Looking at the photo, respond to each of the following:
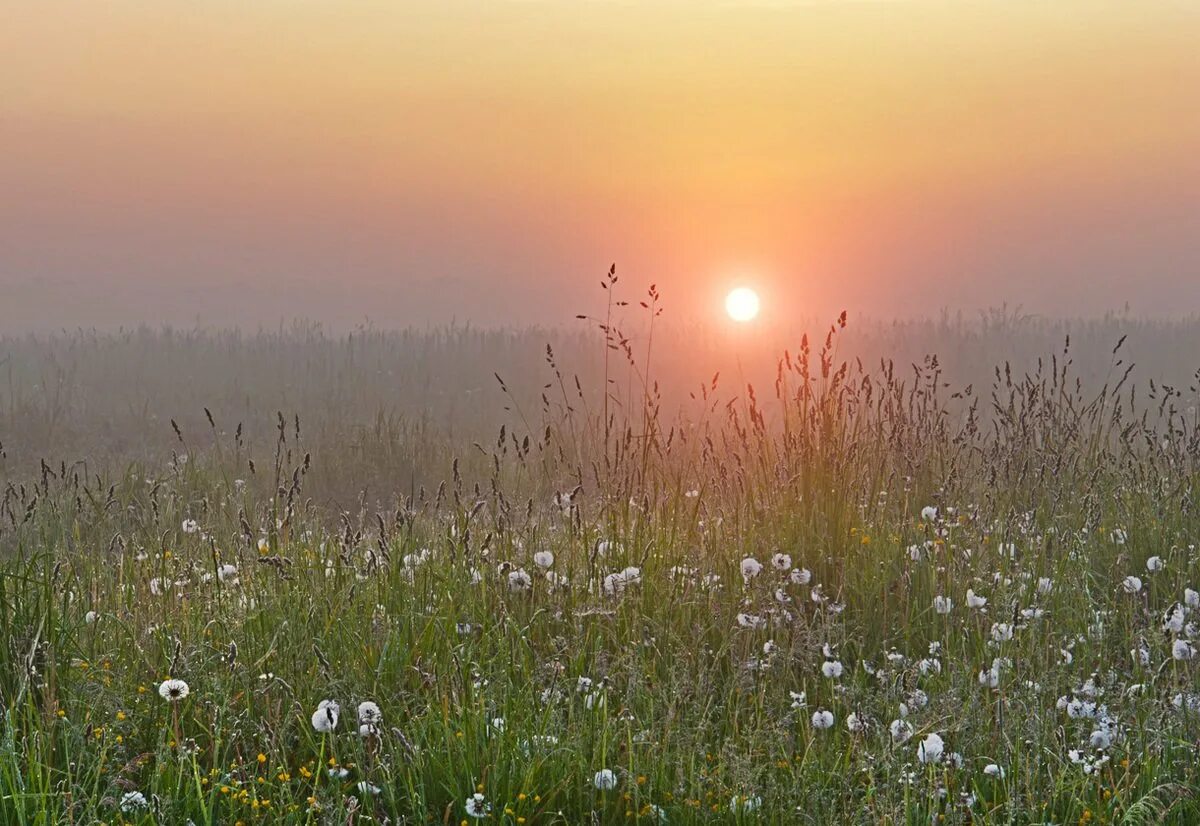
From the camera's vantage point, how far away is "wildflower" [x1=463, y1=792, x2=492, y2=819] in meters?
2.70

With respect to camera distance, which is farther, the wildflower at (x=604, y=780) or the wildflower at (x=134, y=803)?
the wildflower at (x=604, y=780)

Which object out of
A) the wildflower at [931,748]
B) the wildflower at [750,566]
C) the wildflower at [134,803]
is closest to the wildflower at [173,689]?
the wildflower at [134,803]

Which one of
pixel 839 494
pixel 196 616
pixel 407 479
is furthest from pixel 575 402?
pixel 196 616

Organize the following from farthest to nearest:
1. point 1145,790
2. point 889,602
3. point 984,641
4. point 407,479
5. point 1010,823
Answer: point 407,479 < point 889,602 < point 984,641 < point 1145,790 < point 1010,823

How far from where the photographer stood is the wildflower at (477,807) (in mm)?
2695

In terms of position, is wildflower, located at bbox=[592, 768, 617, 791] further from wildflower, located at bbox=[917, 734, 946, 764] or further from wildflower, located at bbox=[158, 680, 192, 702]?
wildflower, located at bbox=[158, 680, 192, 702]

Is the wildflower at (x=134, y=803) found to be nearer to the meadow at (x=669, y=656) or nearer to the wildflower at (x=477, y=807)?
the meadow at (x=669, y=656)

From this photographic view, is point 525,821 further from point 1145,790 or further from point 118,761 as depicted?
point 1145,790

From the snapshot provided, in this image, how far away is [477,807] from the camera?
274 centimetres

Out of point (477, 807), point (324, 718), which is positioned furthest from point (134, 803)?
point (477, 807)

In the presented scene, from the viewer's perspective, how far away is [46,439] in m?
13.0

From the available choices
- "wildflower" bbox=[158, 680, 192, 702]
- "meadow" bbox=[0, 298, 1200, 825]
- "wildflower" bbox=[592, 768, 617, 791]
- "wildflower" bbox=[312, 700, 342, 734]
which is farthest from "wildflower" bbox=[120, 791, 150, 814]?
"wildflower" bbox=[592, 768, 617, 791]

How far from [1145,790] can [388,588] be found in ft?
8.41

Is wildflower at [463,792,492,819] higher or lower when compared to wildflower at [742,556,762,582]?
lower
